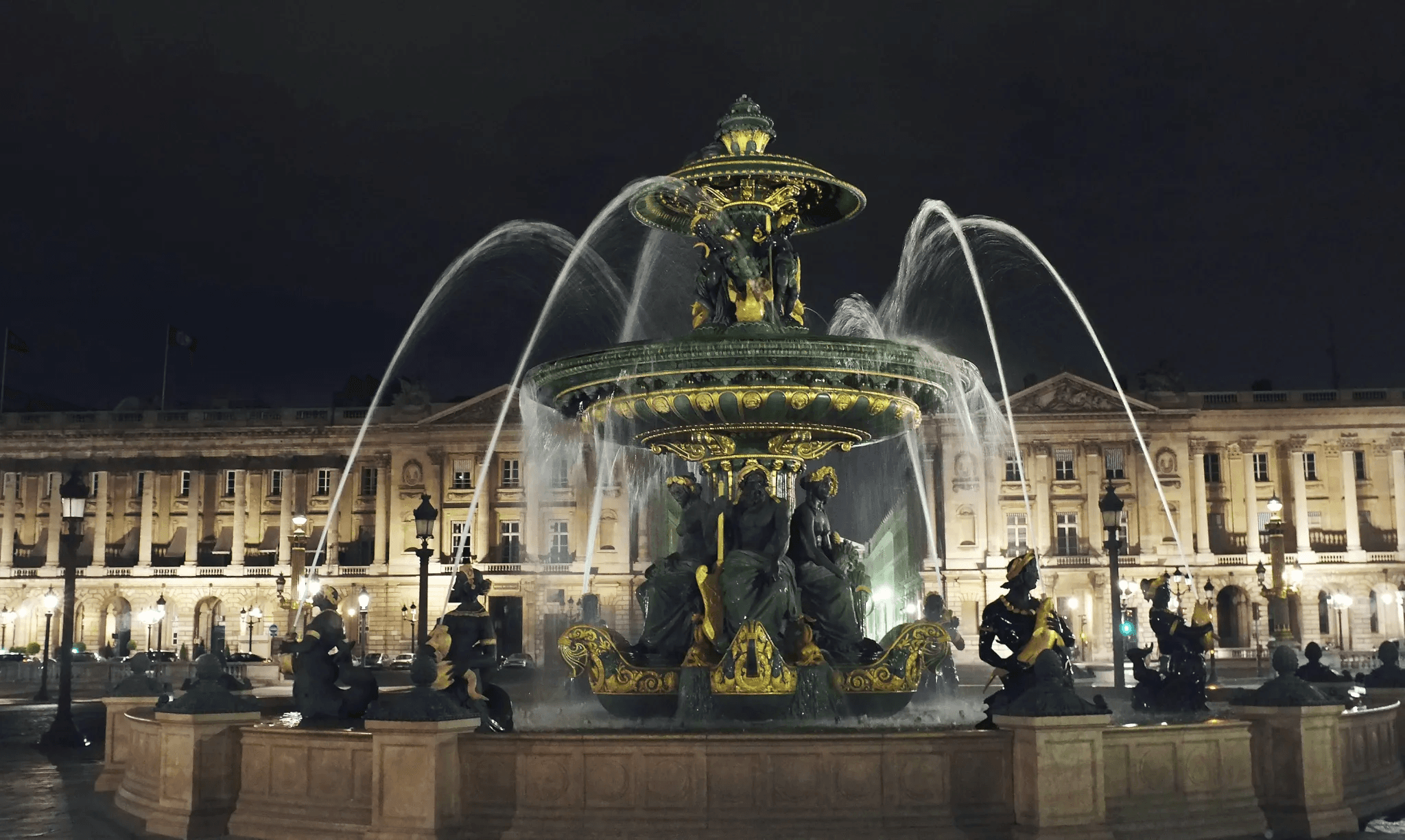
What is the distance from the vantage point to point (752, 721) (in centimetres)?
1005

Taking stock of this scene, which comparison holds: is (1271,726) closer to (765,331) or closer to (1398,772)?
(1398,772)

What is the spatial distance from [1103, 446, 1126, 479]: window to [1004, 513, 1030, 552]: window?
5038 millimetres

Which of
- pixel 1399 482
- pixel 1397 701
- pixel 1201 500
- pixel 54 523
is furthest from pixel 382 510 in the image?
pixel 1397 701

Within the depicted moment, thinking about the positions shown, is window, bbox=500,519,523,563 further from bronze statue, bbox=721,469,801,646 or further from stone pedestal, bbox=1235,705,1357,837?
stone pedestal, bbox=1235,705,1357,837

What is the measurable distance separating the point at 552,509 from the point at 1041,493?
25.1 meters

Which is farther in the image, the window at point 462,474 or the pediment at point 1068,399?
the window at point 462,474

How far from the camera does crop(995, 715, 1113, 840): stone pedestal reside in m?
7.55

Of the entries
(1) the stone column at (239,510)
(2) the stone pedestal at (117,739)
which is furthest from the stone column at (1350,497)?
(2) the stone pedestal at (117,739)

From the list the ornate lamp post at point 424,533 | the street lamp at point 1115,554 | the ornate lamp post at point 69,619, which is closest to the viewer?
the ornate lamp post at point 69,619

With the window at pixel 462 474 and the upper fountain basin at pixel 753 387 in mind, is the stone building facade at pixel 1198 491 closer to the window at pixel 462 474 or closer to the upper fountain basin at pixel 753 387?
the window at pixel 462 474

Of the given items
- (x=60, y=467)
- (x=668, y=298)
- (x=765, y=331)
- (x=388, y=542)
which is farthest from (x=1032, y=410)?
(x=765, y=331)

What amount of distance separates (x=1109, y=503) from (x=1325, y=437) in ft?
A: 186

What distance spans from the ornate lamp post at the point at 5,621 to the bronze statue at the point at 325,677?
64605mm

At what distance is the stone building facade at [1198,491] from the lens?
71.2 m
